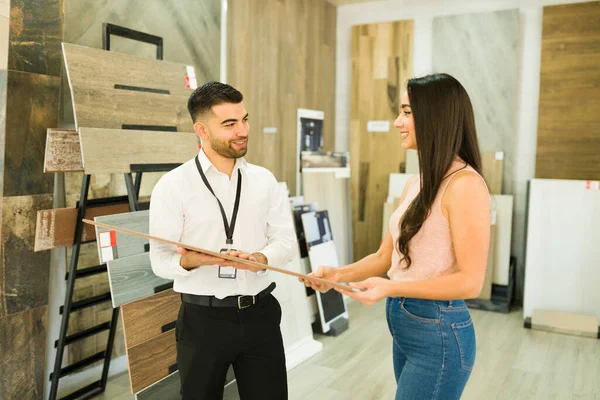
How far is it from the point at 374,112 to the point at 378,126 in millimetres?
162

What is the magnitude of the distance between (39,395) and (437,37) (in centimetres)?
461

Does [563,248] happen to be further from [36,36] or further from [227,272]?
[36,36]

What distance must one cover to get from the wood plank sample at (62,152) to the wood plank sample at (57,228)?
0.21 meters

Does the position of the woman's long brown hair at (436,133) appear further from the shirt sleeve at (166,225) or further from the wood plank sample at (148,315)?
the wood plank sample at (148,315)

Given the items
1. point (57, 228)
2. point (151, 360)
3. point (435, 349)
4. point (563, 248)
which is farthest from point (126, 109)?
point (563, 248)

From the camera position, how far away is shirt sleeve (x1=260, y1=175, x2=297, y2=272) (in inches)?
74.1

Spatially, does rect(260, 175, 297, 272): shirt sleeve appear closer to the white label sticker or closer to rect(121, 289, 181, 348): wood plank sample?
rect(121, 289, 181, 348): wood plank sample

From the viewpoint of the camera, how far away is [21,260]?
8.21 feet

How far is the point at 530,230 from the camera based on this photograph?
4371 millimetres

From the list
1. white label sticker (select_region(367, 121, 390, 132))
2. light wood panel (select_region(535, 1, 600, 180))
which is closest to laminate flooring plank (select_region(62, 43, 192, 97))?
white label sticker (select_region(367, 121, 390, 132))

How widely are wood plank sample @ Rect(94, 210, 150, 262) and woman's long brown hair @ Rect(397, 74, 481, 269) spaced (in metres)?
1.46

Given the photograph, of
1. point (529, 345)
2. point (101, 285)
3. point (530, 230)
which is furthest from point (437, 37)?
point (101, 285)

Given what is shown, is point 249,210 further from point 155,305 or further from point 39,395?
point 39,395

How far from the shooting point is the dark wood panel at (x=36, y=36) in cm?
239
